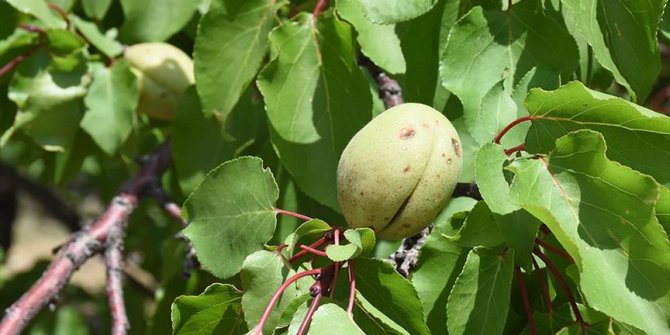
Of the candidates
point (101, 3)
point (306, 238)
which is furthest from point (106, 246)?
point (306, 238)

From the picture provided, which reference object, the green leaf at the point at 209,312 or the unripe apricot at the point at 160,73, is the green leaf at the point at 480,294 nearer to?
the green leaf at the point at 209,312

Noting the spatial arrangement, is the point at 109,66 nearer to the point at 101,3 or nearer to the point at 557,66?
the point at 101,3

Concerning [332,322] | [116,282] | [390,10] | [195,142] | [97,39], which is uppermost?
[390,10]

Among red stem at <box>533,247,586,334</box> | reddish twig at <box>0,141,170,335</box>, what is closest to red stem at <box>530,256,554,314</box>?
red stem at <box>533,247,586,334</box>

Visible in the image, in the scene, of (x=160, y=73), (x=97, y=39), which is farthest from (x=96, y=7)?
(x=160, y=73)

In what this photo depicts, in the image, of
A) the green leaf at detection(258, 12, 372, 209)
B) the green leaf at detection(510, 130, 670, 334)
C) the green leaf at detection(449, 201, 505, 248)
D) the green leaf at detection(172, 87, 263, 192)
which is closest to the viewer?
the green leaf at detection(510, 130, 670, 334)

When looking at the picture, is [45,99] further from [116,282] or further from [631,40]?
[631,40]

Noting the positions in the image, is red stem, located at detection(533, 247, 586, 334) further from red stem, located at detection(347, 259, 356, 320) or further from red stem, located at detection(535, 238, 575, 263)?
red stem, located at detection(347, 259, 356, 320)
